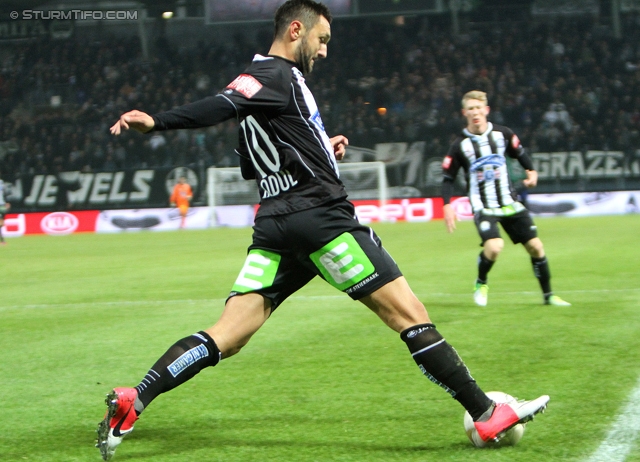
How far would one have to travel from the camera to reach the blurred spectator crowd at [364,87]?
1249 inches

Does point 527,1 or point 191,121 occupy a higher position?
point 527,1

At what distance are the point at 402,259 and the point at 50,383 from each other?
9509 millimetres

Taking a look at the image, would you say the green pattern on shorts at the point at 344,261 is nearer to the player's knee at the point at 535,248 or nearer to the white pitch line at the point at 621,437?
the white pitch line at the point at 621,437

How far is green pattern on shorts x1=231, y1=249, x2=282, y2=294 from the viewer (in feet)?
13.6

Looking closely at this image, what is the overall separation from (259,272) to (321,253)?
328 millimetres

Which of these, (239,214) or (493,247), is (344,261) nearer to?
(493,247)

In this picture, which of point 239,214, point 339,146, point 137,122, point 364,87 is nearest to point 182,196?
point 239,214

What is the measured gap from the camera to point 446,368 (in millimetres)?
3939

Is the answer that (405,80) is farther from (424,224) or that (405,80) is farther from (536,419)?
(536,419)

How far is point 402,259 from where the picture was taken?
14.7 m

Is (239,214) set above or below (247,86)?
below

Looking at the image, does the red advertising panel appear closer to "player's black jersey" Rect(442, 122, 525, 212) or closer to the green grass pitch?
the green grass pitch

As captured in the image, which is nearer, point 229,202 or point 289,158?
point 289,158

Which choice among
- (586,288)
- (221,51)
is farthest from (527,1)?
(586,288)
